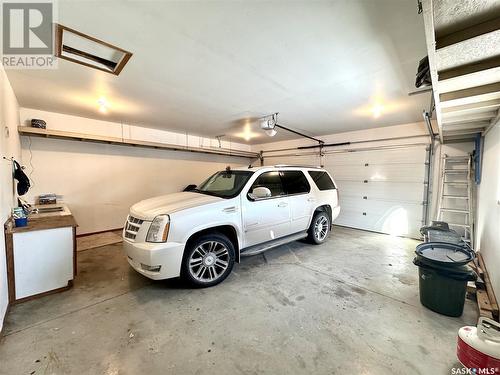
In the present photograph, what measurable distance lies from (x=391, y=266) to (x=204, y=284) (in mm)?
3130

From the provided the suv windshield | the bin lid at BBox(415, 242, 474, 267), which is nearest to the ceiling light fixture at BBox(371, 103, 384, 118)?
the bin lid at BBox(415, 242, 474, 267)

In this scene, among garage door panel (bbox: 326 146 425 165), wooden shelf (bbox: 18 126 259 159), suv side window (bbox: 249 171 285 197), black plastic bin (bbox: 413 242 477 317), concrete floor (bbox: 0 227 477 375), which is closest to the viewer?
concrete floor (bbox: 0 227 477 375)

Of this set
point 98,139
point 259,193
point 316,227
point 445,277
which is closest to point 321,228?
point 316,227

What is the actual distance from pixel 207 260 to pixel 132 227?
111 centimetres

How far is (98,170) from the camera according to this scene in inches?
213

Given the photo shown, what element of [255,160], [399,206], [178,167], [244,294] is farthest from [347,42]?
[255,160]

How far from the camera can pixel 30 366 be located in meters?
1.66

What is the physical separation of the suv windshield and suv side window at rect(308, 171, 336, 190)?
69.9 inches

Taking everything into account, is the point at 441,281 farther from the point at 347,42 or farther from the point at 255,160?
the point at 255,160

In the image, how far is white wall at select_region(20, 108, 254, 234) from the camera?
4.65 m

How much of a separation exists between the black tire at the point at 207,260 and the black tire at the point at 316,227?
6.93 feet

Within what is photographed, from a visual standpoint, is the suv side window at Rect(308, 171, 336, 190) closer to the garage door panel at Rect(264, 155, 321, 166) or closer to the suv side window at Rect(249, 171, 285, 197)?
the suv side window at Rect(249, 171, 285, 197)

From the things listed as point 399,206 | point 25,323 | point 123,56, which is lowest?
point 25,323

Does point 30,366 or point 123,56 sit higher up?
point 123,56
